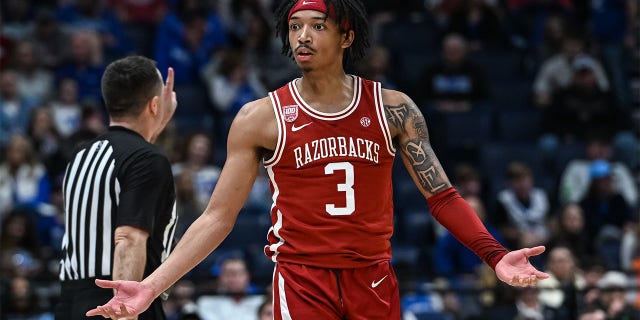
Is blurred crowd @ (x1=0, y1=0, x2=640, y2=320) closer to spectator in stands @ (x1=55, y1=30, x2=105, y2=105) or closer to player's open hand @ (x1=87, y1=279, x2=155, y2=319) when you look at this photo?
spectator in stands @ (x1=55, y1=30, x2=105, y2=105)

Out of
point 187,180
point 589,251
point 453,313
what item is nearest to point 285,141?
point 453,313

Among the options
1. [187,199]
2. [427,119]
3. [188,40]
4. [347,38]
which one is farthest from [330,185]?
[188,40]

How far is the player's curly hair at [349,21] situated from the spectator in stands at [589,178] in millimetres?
7309

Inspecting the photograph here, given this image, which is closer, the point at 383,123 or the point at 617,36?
the point at 383,123

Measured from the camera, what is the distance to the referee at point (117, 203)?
5.41m

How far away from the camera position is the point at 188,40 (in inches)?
531

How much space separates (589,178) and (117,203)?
7.68 m

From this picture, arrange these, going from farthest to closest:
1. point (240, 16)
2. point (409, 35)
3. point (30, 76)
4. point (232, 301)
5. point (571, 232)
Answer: point (240, 16), point (409, 35), point (30, 76), point (571, 232), point (232, 301)

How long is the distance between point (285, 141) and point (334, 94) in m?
0.34

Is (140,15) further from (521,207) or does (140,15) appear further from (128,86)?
(128,86)

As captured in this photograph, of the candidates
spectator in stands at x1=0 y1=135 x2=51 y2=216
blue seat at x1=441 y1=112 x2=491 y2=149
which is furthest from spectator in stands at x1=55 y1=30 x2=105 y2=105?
blue seat at x1=441 y1=112 x2=491 y2=149

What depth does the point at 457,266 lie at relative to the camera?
1091 centimetres

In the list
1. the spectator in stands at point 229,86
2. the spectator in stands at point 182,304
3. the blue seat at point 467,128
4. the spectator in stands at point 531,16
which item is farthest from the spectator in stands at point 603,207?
the spectator in stands at point 182,304

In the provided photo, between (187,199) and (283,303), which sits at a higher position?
(187,199)
